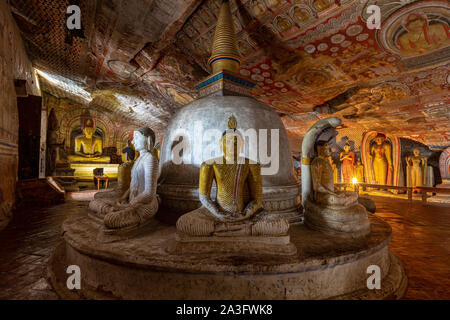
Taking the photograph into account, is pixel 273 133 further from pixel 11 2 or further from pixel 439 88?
pixel 11 2

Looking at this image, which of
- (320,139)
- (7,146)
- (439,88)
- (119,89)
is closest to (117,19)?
(7,146)

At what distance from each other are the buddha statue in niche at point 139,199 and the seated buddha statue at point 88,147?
48.4 feet

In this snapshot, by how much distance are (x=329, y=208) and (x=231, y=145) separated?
1.60m

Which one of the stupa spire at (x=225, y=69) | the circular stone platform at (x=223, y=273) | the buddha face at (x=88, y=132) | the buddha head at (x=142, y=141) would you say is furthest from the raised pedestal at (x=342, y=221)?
the buddha face at (x=88, y=132)

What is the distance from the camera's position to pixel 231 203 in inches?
96.8

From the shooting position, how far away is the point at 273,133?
12.2 ft

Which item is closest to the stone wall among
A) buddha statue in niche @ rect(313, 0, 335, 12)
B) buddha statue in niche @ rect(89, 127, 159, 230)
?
buddha statue in niche @ rect(89, 127, 159, 230)

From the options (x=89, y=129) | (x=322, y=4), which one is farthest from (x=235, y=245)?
(x=89, y=129)

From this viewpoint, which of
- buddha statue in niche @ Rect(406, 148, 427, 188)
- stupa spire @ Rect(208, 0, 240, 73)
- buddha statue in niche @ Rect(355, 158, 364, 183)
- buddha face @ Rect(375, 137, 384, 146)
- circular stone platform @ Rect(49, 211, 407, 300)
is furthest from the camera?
buddha statue in niche @ Rect(355, 158, 364, 183)

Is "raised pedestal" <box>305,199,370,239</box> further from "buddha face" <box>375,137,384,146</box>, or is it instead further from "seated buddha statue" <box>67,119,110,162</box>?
"seated buddha statue" <box>67,119,110,162</box>

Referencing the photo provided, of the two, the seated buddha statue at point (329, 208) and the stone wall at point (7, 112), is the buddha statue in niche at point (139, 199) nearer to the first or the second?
the seated buddha statue at point (329, 208)

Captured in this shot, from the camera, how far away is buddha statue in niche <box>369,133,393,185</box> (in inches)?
414

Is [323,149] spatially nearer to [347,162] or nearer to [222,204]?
[222,204]

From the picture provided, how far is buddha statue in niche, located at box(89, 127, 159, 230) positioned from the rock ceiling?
4.84 meters
